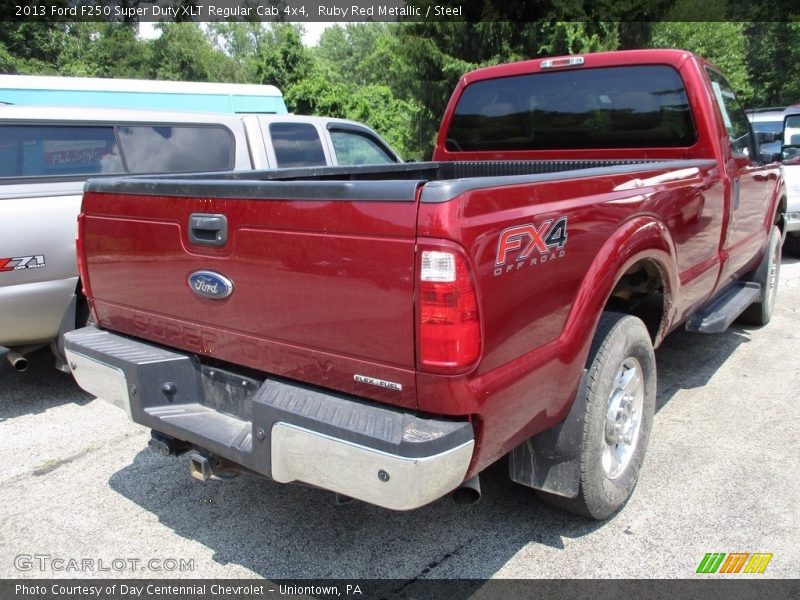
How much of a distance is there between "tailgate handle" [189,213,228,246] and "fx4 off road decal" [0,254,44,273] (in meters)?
2.12

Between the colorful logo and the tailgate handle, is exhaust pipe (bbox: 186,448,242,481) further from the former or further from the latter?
the colorful logo

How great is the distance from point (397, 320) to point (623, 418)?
4.93 ft

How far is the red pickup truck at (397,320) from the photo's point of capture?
1994 mm

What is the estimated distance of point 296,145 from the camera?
6.05m

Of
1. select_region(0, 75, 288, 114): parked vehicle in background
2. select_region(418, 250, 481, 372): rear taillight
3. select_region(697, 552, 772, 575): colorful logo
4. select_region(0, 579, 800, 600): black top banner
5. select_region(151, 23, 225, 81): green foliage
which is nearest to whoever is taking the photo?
select_region(418, 250, 481, 372): rear taillight

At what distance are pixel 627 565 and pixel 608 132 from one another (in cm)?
271

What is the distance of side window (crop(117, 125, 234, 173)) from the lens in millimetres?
5055

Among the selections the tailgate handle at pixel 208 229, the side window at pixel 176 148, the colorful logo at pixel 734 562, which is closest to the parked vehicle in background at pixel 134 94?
the side window at pixel 176 148

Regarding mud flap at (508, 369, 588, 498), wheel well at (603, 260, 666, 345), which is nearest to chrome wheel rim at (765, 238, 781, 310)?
wheel well at (603, 260, 666, 345)

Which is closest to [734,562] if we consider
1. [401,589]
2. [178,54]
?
[401,589]

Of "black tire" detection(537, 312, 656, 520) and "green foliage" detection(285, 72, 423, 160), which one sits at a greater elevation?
"green foliage" detection(285, 72, 423, 160)

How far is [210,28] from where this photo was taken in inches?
2383

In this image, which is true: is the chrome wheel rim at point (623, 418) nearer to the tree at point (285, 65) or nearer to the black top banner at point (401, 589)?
the black top banner at point (401, 589)

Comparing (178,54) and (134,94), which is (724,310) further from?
(178,54)
